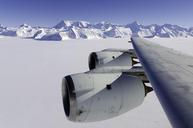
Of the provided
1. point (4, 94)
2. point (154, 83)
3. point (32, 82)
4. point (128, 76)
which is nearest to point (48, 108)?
point (4, 94)

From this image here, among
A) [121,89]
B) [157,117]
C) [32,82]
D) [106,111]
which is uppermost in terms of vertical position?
[32,82]

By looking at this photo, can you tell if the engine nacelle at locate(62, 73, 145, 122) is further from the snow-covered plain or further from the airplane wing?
the snow-covered plain

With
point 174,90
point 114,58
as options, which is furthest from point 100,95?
point 114,58

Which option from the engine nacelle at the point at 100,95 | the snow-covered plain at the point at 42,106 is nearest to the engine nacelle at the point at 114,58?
the snow-covered plain at the point at 42,106

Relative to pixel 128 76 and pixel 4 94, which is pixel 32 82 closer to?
pixel 4 94

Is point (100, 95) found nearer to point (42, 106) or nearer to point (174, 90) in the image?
point (174, 90)

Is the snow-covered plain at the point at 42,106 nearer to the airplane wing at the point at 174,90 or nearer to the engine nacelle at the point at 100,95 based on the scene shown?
the engine nacelle at the point at 100,95

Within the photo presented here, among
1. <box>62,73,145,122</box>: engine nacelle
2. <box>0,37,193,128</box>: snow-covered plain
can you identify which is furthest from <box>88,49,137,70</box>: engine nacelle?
<box>62,73,145,122</box>: engine nacelle

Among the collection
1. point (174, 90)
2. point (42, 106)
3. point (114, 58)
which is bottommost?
point (42, 106)
